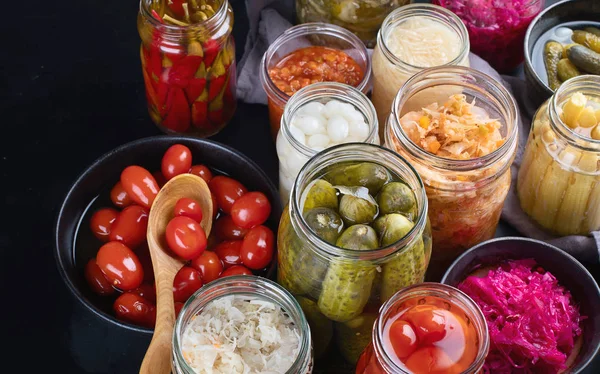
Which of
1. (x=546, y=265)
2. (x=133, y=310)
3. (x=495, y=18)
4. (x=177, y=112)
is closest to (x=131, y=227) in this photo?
(x=133, y=310)

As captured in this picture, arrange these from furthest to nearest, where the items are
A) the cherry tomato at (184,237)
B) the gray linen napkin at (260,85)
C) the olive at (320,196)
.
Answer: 1. the gray linen napkin at (260,85)
2. the cherry tomato at (184,237)
3. the olive at (320,196)

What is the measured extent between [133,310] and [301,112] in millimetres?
495

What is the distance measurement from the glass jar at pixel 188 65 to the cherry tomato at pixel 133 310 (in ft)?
1.51

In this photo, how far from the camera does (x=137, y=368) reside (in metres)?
1.62

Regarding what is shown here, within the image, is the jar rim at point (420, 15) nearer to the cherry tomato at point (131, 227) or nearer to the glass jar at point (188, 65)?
the glass jar at point (188, 65)

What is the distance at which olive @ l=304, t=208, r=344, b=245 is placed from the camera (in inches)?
51.7

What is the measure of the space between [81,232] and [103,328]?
211mm

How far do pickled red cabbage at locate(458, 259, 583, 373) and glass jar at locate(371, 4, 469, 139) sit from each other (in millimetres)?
438

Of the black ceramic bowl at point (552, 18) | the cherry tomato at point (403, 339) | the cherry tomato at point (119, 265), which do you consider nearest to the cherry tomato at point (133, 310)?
the cherry tomato at point (119, 265)

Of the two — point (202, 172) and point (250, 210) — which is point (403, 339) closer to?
point (250, 210)

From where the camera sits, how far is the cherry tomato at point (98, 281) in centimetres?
165

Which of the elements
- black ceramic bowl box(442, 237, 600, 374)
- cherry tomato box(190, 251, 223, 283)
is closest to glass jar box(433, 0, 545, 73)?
black ceramic bowl box(442, 237, 600, 374)

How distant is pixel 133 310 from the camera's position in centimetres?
158

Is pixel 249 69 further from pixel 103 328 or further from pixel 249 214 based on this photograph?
pixel 103 328
